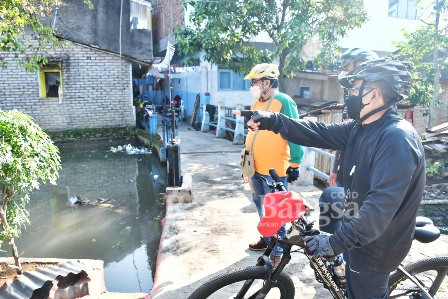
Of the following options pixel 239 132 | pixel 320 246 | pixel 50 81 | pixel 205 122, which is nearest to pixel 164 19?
pixel 50 81

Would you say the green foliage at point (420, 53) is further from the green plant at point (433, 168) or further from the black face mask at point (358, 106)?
the black face mask at point (358, 106)

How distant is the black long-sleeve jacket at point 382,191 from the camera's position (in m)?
1.59

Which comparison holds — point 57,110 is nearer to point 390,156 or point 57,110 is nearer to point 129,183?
point 129,183

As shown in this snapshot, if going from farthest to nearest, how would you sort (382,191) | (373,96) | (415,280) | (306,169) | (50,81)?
1. (50,81)
2. (306,169)
3. (415,280)
4. (373,96)
5. (382,191)

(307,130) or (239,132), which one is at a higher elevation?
(307,130)

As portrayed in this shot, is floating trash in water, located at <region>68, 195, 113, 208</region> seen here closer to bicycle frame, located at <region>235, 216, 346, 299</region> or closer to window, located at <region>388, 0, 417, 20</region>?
bicycle frame, located at <region>235, 216, 346, 299</region>

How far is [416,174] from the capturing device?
1668 millimetres

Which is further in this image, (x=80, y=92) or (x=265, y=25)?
(x=80, y=92)

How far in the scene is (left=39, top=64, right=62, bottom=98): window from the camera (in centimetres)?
1281

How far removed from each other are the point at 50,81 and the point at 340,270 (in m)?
13.6

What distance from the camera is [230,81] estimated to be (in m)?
14.4

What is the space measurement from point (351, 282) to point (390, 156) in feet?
2.53

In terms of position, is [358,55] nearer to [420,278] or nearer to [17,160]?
[420,278]

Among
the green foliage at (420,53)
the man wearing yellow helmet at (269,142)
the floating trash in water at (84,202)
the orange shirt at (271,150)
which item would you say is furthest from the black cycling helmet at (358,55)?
the green foliage at (420,53)
